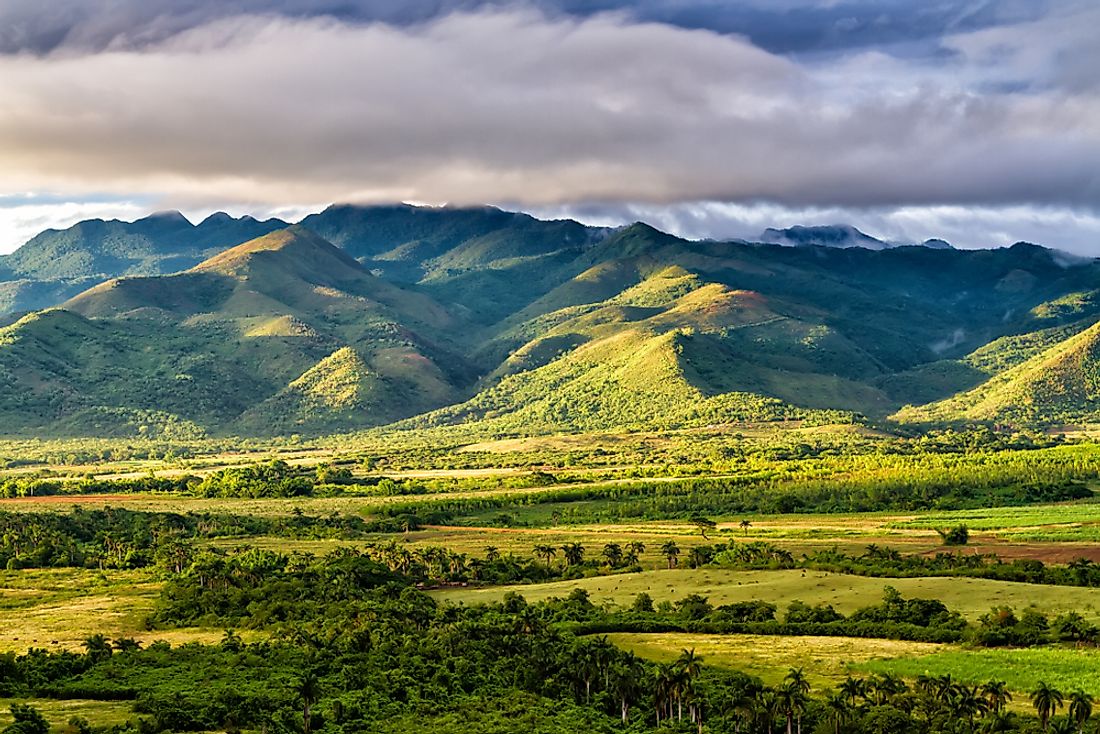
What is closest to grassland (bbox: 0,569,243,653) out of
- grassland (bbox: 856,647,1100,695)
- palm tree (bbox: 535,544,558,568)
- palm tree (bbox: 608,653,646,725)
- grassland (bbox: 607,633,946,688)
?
grassland (bbox: 607,633,946,688)

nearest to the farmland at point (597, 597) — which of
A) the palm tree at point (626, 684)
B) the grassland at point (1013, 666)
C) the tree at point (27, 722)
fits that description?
the grassland at point (1013, 666)

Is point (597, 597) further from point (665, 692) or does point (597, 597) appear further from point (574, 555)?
point (665, 692)

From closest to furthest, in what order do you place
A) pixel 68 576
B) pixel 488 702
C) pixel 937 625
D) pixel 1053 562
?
1. pixel 488 702
2. pixel 937 625
3. pixel 1053 562
4. pixel 68 576

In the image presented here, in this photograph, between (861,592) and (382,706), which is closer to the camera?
(382,706)

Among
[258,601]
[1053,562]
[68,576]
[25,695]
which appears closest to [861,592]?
[1053,562]

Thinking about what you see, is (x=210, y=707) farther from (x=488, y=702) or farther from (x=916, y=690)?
(x=916, y=690)

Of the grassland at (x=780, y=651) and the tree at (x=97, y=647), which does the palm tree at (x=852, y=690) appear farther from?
the tree at (x=97, y=647)

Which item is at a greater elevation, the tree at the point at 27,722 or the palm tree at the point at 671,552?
the tree at the point at 27,722

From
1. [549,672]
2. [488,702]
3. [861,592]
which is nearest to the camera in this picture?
[488,702]

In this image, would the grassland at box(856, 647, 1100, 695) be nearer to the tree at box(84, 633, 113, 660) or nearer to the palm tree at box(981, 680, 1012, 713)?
the palm tree at box(981, 680, 1012, 713)
